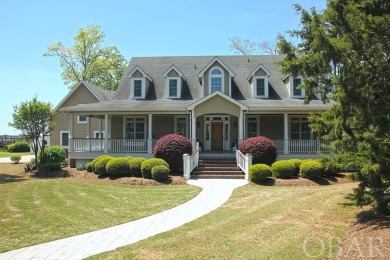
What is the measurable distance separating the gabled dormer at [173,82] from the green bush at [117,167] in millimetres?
7601

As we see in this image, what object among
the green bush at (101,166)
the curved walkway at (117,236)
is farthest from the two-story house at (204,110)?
the curved walkway at (117,236)

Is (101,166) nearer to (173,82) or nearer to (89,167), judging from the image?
(89,167)

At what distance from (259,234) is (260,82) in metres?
17.4

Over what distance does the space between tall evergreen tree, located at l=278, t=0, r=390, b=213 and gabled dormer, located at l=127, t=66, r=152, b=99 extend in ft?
55.3

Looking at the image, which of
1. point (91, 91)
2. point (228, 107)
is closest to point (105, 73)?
point (91, 91)

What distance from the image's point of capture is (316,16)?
26.4ft

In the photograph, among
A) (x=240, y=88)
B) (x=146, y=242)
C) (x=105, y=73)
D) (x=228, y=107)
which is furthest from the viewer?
(x=105, y=73)

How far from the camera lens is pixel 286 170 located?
16328 millimetres

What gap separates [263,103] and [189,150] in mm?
6321

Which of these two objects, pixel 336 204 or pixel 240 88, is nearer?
pixel 336 204

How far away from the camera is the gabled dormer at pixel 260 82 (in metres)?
23.1

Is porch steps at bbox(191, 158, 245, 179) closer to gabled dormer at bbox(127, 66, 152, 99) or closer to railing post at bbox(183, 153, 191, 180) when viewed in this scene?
railing post at bbox(183, 153, 191, 180)

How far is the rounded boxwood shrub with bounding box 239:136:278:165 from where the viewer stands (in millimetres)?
18281

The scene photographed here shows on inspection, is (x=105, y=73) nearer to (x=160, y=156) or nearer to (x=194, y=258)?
(x=160, y=156)
